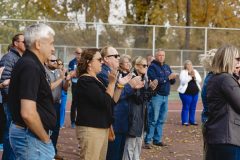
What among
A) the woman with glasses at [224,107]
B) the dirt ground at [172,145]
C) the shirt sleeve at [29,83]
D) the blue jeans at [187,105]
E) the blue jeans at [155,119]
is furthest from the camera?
the blue jeans at [187,105]

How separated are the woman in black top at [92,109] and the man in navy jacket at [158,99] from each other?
4.89 m

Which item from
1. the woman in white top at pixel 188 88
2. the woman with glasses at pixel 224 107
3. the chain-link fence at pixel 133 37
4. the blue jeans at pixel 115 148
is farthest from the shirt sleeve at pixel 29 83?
the chain-link fence at pixel 133 37

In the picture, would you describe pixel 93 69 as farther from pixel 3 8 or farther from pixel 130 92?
pixel 3 8

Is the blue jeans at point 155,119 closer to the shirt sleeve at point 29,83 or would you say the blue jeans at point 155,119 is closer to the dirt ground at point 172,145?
the dirt ground at point 172,145

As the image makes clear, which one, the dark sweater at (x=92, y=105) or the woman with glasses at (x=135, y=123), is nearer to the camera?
the dark sweater at (x=92, y=105)

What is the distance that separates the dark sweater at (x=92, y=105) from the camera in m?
5.62

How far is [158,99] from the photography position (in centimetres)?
1077

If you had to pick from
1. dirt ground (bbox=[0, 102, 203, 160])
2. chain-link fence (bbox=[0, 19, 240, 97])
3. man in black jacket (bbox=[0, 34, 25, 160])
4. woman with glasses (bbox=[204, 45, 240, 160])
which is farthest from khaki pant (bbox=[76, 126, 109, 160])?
chain-link fence (bbox=[0, 19, 240, 97])

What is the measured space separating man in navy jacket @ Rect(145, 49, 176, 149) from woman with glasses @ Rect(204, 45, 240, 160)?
526 cm

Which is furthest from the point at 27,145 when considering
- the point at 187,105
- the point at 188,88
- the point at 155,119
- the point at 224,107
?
the point at 187,105

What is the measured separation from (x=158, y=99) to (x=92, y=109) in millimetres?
5189

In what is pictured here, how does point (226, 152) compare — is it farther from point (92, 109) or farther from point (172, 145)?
point (172, 145)

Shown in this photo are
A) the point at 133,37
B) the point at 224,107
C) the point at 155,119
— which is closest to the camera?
the point at 224,107

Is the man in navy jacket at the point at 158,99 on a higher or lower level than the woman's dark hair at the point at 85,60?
lower
